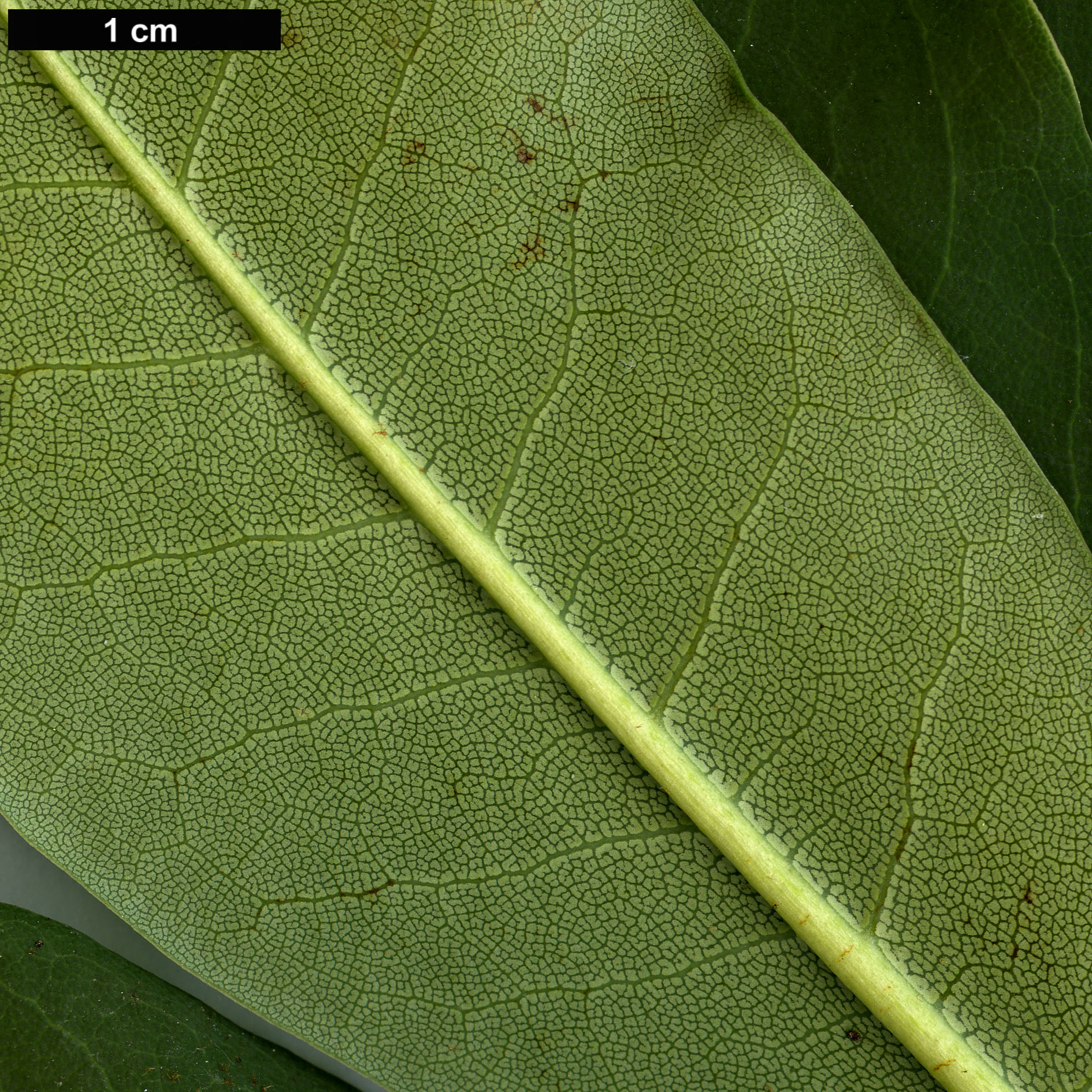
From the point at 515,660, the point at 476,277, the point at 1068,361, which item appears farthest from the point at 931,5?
the point at 515,660

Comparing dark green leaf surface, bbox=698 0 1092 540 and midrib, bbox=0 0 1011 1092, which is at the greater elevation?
dark green leaf surface, bbox=698 0 1092 540

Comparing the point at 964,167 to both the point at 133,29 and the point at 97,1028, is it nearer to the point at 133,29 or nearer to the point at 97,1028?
the point at 133,29

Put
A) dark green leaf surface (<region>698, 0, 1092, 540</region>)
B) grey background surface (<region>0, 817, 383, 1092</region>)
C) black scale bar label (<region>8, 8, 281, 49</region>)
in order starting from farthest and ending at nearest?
grey background surface (<region>0, 817, 383, 1092</region>) → dark green leaf surface (<region>698, 0, 1092, 540</region>) → black scale bar label (<region>8, 8, 281, 49</region>)

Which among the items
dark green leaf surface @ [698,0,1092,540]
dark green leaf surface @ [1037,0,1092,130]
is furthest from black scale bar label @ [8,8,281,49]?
dark green leaf surface @ [1037,0,1092,130]

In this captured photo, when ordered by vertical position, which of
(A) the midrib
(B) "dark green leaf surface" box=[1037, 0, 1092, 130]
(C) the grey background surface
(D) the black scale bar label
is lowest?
(C) the grey background surface

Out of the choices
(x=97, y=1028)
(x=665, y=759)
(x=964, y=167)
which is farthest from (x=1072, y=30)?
(x=97, y=1028)

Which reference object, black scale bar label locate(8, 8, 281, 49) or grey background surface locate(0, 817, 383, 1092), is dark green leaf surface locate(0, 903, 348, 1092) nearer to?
grey background surface locate(0, 817, 383, 1092)
